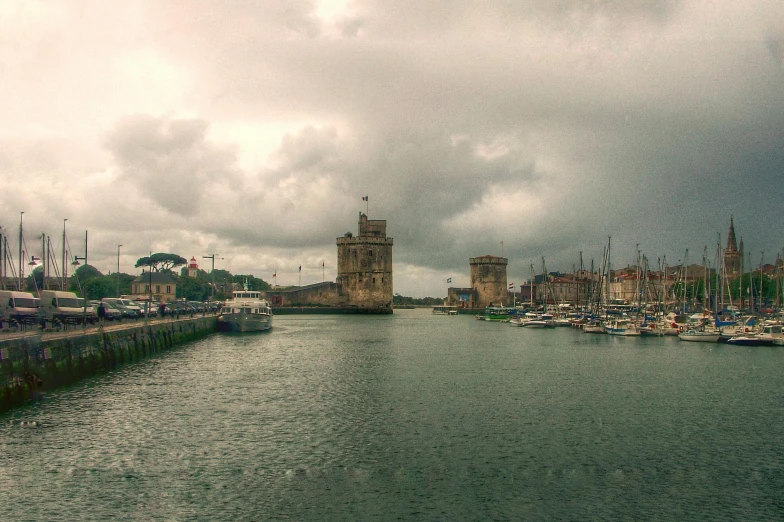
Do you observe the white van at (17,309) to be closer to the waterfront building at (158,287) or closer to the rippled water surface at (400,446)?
the rippled water surface at (400,446)

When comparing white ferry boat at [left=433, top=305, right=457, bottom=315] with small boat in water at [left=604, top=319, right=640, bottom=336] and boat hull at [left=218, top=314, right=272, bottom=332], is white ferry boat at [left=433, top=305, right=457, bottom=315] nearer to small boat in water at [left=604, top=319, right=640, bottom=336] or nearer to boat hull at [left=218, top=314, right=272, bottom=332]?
small boat in water at [left=604, top=319, right=640, bottom=336]

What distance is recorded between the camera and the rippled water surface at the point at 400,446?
42.0 feet

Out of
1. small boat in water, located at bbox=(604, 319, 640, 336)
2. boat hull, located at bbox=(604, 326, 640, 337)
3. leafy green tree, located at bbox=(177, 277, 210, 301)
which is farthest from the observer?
leafy green tree, located at bbox=(177, 277, 210, 301)

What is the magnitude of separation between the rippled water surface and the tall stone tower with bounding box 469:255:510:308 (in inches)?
3616

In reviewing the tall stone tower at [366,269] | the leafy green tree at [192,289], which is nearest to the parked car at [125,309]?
the tall stone tower at [366,269]

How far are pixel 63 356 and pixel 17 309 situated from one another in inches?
385

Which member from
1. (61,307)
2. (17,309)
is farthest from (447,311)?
(17,309)

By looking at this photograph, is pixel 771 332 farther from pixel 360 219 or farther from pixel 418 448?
pixel 360 219

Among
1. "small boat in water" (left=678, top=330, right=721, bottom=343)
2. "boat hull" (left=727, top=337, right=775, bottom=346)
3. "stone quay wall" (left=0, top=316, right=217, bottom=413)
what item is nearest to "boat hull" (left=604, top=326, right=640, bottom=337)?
"small boat in water" (left=678, top=330, right=721, bottom=343)

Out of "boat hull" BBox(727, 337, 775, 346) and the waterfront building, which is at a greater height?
the waterfront building

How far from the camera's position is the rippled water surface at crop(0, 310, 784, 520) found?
12.8 meters

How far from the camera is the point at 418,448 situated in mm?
16750

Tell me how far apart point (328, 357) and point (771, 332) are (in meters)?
30.2

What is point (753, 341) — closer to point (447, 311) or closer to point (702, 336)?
point (702, 336)
